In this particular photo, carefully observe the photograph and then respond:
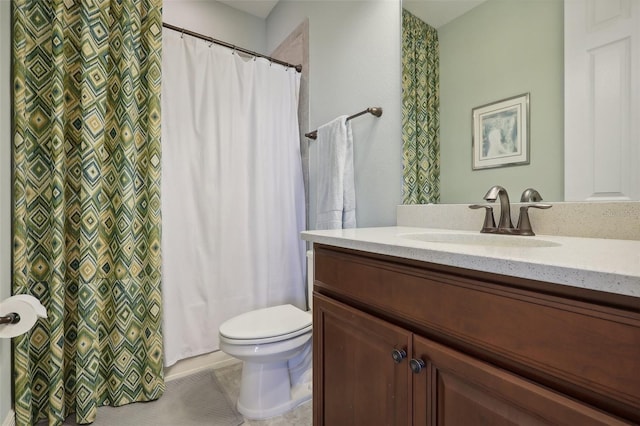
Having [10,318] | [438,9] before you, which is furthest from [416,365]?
[438,9]

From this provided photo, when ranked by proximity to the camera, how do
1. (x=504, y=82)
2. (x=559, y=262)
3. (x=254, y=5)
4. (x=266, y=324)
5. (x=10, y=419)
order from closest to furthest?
(x=559, y=262)
(x=504, y=82)
(x=10, y=419)
(x=266, y=324)
(x=254, y=5)

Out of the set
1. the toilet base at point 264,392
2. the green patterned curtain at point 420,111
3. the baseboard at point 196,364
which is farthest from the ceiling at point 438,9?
the baseboard at point 196,364

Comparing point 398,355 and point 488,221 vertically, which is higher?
point 488,221

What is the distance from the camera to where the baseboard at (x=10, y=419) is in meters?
1.14

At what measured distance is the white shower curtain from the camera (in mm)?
1688

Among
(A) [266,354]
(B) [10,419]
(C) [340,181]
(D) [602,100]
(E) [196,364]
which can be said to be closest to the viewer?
(D) [602,100]

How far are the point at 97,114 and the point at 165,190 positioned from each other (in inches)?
18.9

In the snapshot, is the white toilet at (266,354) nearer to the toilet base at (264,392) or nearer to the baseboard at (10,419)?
the toilet base at (264,392)

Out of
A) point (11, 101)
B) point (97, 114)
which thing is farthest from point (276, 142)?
point (11, 101)

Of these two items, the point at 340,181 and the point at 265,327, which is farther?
the point at 340,181

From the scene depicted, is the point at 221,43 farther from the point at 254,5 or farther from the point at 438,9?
the point at 438,9

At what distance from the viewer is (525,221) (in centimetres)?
94

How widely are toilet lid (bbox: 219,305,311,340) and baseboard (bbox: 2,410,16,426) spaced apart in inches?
32.8

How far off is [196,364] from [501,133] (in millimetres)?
1991
